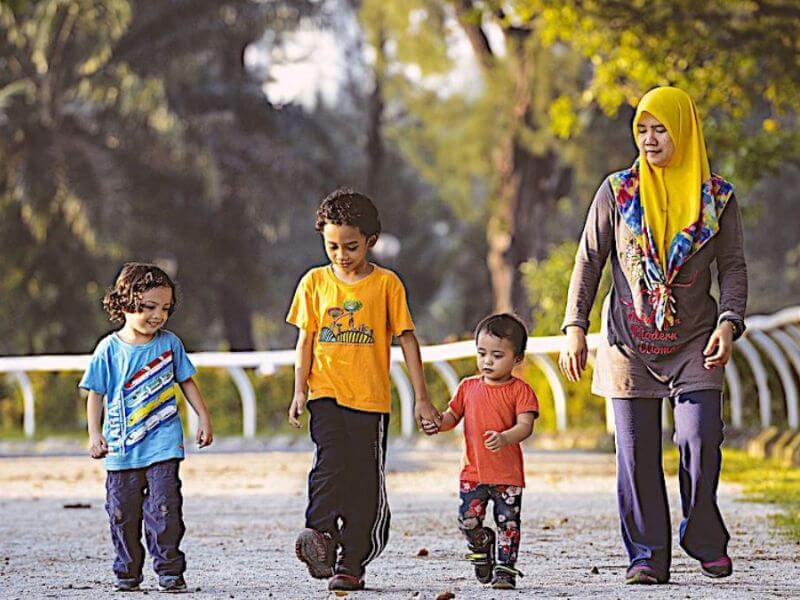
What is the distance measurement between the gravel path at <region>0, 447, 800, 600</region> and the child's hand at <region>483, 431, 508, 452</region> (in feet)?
1.72

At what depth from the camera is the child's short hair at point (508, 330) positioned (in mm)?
6949

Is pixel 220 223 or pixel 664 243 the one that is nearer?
pixel 664 243

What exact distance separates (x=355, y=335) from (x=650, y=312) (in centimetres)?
111

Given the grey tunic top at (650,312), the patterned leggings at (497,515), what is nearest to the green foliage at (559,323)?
the grey tunic top at (650,312)

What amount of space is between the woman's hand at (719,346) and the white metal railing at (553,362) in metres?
8.07

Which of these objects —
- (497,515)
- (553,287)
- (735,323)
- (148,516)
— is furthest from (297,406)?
(553,287)

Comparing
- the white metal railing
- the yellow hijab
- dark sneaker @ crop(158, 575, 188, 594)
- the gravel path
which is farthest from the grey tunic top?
the white metal railing

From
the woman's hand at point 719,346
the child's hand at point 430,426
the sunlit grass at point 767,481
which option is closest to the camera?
the woman's hand at point 719,346

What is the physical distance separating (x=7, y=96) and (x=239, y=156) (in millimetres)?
4721

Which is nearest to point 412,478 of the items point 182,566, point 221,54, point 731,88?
point 182,566

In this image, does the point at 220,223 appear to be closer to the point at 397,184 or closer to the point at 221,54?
the point at 221,54

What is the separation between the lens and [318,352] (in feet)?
22.4

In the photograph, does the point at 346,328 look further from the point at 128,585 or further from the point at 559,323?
the point at 559,323

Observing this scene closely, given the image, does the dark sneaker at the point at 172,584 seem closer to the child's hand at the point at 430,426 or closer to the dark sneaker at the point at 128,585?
the dark sneaker at the point at 128,585
